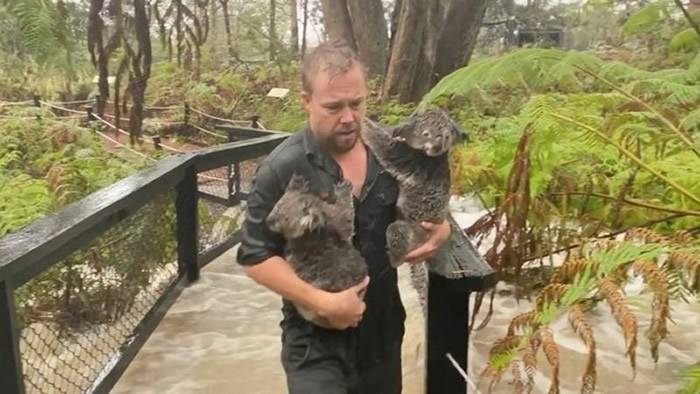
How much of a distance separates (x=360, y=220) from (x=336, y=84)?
35cm

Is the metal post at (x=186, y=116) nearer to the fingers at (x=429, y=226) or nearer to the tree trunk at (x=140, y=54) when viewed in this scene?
the tree trunk at (x=140, y=54)

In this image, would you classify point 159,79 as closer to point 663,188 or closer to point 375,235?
point 663,188

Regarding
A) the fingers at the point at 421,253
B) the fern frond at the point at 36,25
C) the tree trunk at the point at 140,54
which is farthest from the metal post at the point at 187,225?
the fingers at the point at 421,253

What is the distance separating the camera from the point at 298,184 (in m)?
1.46

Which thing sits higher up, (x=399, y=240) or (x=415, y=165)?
(x=415, y=165)

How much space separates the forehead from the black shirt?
4.9 inches

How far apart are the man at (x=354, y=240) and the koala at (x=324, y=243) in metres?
0.03

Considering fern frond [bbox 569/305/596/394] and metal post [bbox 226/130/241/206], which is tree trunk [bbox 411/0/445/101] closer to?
metal post [bbox 226/130/241/206]

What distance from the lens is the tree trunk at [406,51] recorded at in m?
9.26

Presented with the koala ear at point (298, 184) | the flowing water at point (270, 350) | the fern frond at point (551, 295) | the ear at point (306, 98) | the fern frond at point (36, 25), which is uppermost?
the fern frond at point (36, 25)

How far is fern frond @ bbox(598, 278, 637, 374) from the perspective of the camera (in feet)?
5.03

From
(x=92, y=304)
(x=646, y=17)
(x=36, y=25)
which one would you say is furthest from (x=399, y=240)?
(x=646, y=17)

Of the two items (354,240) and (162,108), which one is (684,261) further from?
(162,108)

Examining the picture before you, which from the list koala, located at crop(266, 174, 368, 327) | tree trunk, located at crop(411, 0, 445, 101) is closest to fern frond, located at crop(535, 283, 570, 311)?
koala, located at crop(266, 174, 368, 327)
